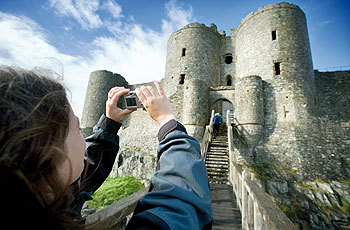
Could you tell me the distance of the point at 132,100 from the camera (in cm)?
126

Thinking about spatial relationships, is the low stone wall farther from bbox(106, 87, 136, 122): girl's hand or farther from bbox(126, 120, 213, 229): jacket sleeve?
bbox(126, 120, 213, 229): jacket sleeve

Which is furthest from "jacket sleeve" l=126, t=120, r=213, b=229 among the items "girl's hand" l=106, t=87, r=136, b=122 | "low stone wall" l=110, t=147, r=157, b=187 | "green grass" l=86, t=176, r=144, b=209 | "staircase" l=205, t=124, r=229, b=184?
"low stone wall" l=110, t=147, r=157, b=187

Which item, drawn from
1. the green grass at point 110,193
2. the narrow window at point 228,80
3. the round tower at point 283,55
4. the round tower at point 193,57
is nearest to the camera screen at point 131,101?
the green grass at point 110,193

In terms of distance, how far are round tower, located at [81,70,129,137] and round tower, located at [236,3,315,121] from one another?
42.5ft

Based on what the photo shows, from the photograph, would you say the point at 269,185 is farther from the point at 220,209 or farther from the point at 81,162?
the point at 81,162

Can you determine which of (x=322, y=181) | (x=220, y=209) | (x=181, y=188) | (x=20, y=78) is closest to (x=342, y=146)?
(x=322, y=181)

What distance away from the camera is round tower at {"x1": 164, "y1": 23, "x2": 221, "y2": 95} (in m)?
12.8

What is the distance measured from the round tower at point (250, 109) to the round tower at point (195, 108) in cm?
193

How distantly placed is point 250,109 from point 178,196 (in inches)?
367

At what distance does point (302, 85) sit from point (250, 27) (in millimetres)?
5314

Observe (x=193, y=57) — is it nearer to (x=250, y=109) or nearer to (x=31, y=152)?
(x=250, y=109)

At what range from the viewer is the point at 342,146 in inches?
324

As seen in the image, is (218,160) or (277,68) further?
(277,68)

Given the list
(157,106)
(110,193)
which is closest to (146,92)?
(157,106)
